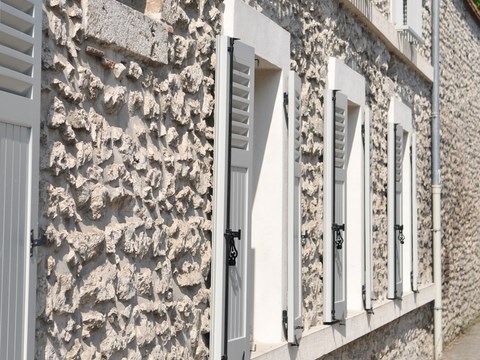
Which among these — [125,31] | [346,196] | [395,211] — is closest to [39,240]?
[125,31]

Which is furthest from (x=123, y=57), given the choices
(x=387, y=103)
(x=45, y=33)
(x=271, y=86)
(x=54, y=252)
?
(x=387, y=103)

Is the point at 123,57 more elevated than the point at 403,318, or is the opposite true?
the point at 123,57

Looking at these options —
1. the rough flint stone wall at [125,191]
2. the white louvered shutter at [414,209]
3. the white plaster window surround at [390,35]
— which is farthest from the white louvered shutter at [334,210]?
the white louvered shutter at [414,209]

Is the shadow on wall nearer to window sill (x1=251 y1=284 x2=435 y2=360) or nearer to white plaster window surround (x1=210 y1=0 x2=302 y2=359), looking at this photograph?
white plaster window surround (x1=210 y1=0 x2=302 y2=359)

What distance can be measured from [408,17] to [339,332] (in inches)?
158

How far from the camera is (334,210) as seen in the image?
7266 mm

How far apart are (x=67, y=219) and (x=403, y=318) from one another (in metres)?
7.02

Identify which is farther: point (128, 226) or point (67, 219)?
point (128, 226)

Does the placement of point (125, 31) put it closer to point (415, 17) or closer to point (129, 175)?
point (129, 175)

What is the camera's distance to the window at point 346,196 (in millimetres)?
7191

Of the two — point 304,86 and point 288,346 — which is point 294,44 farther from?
point 288,346

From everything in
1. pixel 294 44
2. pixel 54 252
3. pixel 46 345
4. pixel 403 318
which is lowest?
pixel 403 318

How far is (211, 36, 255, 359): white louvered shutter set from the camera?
4961 millimetres

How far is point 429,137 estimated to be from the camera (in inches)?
471
